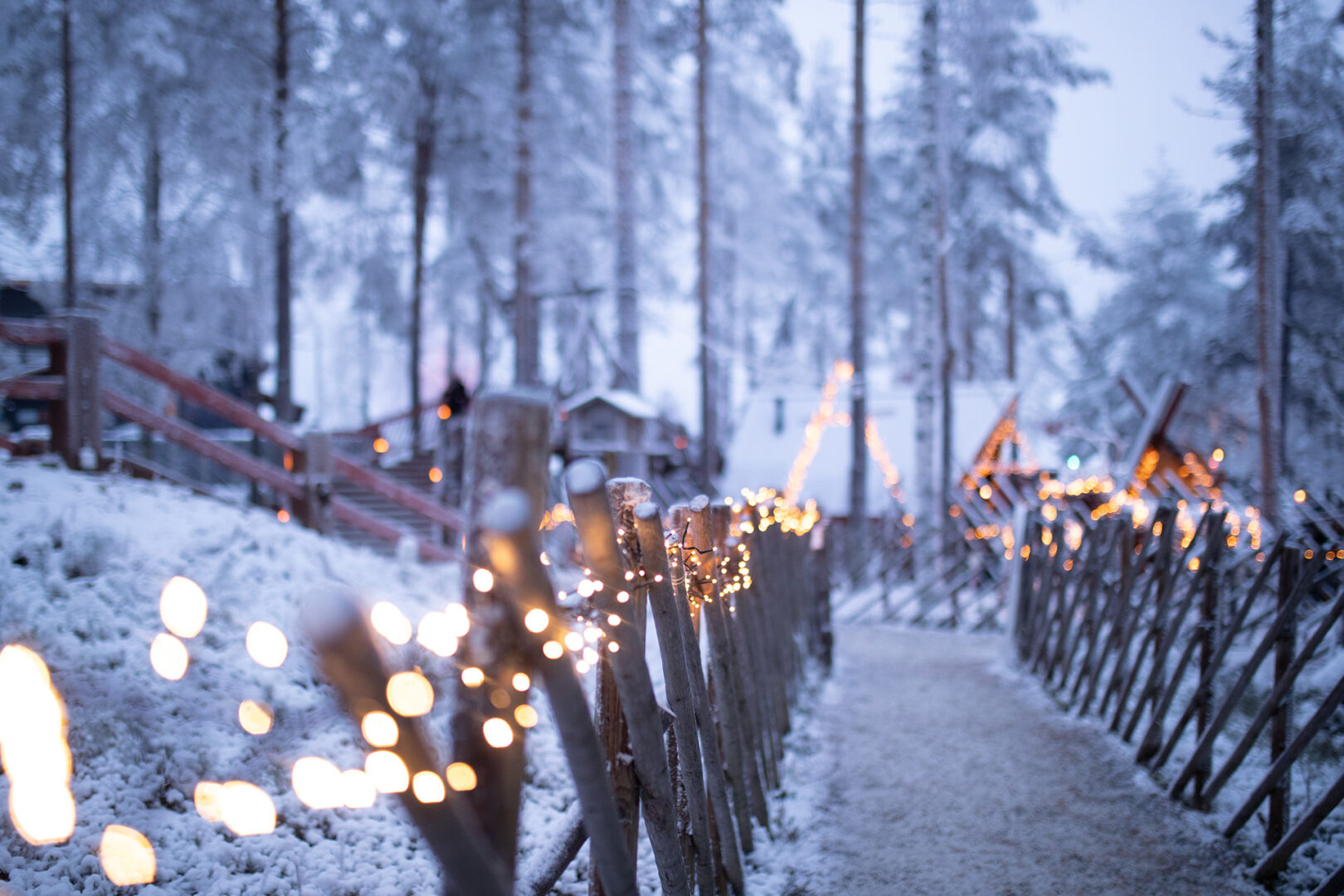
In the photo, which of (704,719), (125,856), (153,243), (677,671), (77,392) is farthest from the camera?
(153,243)

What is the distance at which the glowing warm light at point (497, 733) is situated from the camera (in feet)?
5.00

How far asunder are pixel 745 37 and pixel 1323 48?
535 inches

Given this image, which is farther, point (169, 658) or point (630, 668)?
point (169, 658)

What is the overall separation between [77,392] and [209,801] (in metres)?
4.37

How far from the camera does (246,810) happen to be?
3057 millimetres

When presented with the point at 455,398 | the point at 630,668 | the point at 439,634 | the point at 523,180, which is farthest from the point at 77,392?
the point at 523,180

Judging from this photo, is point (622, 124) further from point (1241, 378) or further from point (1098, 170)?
point (1098, 170)

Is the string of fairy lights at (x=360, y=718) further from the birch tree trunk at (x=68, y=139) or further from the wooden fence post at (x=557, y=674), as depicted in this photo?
the birch tree trunk at (x=68, y=139)

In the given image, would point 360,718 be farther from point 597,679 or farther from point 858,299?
point 858,299

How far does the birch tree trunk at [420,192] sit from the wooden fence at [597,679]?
15.6 metres

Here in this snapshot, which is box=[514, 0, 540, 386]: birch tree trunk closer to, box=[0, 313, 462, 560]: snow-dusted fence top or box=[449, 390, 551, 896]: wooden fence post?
box=[0, 313, 462, 560]: snow-dusted fence top

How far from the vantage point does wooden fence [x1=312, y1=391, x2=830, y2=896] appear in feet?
4.66

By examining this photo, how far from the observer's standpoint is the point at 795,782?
→ 5.14 meters

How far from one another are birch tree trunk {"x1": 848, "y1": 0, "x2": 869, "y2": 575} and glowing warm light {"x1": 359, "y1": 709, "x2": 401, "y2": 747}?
1374 cm
